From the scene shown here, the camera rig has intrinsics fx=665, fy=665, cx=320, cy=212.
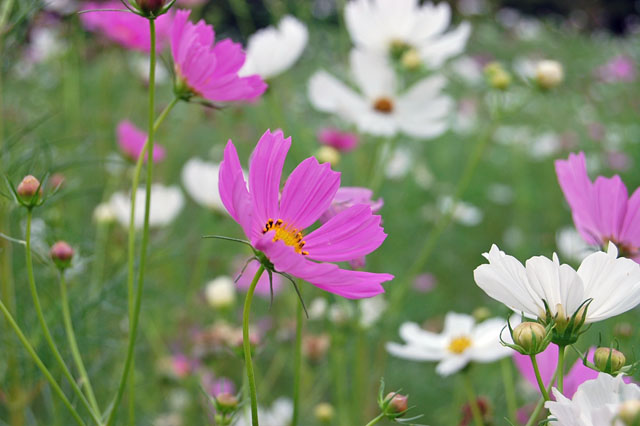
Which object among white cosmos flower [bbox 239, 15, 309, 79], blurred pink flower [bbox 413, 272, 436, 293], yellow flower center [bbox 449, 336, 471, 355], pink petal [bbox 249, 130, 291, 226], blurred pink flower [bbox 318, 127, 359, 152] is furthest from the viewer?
blurred pink flower [bbox 413, 272, 436, 293]

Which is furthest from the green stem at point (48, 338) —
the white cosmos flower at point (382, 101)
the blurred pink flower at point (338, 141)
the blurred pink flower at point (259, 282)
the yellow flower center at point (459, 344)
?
the blurred pink flower at point (259, 282)

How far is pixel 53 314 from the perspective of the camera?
26.3 inches

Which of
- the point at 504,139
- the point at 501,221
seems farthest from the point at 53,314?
the point at 504,139

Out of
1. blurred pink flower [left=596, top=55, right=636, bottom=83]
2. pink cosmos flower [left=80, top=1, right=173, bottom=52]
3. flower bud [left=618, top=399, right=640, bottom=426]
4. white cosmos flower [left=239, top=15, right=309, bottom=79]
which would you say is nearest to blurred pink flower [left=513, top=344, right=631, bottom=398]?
flower bud [left=618, top=399, right=640, bottom=426]

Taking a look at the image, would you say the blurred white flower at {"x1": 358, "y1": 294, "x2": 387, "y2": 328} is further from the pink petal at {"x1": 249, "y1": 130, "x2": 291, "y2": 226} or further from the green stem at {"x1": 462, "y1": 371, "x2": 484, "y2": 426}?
the pink petal at {"x1": 249, "y1": 130, "x2": 291, "y2": 226}

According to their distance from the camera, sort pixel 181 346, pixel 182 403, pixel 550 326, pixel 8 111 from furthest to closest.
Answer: pixel 8 111, pixel 181 346, pixel 182 403, pixel 550 326

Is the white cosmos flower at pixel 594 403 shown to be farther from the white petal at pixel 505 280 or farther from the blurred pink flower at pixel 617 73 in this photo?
the blurred pink flower at pixel 617 73

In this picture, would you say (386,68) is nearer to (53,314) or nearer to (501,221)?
(53,314)

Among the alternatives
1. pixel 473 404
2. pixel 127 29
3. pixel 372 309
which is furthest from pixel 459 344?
pixel 127 29

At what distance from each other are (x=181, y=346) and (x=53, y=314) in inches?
21.6

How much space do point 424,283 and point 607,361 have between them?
1312 millimetres

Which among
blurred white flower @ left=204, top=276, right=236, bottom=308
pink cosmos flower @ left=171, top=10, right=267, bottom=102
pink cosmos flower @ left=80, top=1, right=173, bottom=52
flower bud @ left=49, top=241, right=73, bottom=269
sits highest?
pink cosmos flower @ left=80, top=1, right=173, bottom=52

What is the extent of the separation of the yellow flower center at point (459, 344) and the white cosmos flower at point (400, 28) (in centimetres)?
41

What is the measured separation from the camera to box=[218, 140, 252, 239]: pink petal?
0.30m
